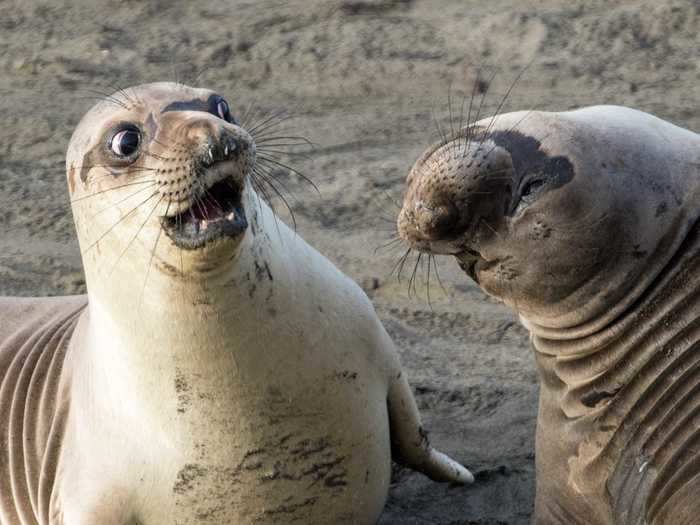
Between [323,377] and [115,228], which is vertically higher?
[115,228]

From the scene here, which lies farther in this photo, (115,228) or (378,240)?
(378,240)

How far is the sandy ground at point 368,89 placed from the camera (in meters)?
6.25

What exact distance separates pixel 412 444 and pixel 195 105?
4.61ft

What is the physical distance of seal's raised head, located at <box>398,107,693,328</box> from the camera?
4.41 metres

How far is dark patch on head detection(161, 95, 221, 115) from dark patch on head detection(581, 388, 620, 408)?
131 centimetres

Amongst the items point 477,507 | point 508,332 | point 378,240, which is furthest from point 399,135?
point 477,507

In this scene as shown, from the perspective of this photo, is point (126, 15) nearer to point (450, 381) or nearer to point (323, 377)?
point (450, 381)

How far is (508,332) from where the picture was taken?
6.20 metres

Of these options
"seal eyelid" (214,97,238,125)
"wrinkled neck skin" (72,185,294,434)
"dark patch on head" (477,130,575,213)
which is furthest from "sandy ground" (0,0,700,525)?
"seal eyelid" (214,97,238,125)

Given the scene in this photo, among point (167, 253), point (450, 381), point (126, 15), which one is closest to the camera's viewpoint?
point (167, 253)

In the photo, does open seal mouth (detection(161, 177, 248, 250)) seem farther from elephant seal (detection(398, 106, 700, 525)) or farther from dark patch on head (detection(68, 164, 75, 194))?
elephant seal (detection(398, 106, 700, 525))

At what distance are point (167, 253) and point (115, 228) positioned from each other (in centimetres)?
19

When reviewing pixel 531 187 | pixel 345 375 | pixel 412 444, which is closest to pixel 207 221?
pixel 345 375

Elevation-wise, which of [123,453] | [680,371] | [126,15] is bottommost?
[126,15]
